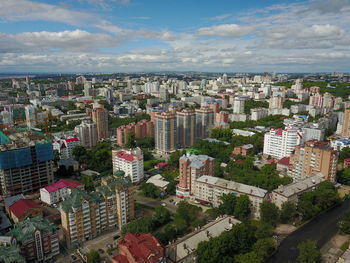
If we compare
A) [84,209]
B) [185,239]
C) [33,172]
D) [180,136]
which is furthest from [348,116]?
[33,172]

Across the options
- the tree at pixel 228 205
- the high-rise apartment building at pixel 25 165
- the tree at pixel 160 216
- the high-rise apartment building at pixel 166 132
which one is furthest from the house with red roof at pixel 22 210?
the high-rise apartment building at pixel 166 132

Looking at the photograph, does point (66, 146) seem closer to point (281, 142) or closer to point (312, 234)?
point (281, 142)

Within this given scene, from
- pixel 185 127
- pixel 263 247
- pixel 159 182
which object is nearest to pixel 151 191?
pixel 159 182

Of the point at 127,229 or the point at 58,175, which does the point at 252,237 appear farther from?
the point at 58,175

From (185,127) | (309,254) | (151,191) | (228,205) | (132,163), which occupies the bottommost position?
(151,191)

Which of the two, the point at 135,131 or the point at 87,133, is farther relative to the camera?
the point at 135,131

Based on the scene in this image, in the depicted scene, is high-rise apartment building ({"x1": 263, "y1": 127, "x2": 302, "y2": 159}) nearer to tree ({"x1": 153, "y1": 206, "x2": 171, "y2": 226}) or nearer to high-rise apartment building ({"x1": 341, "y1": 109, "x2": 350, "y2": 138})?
high-rise apartment building ({"x1": 341, "y1": 109, "x2": 350, "y2": 138})

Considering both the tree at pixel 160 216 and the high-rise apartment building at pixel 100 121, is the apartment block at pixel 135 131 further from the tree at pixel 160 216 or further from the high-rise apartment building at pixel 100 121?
the tree at pixel 160 216

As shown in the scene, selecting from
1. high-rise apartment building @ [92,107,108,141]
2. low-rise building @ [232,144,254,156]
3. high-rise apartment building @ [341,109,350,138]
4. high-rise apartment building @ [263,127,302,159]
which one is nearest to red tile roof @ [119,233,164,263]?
low-rise building @ [232,144,254,156]
